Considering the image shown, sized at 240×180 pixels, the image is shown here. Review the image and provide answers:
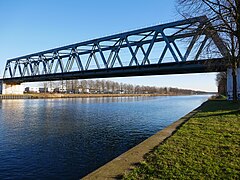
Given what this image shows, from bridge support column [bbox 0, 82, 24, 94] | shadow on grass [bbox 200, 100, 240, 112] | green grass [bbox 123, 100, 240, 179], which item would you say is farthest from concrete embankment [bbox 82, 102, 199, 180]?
bridge support column [bbox 0, 82, 24, 94]

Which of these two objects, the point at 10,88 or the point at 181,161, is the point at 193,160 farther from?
the point at 10,88

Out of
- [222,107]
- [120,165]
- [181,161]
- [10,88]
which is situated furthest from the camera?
[10,88]

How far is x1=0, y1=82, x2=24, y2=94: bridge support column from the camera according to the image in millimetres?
92875

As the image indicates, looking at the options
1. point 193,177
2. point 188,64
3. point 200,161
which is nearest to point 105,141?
point 200,161

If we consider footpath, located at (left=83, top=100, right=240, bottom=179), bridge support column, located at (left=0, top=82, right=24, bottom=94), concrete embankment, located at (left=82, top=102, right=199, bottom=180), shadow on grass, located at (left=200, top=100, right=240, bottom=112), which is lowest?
concrete embankment, located at (left=82, top=102, right=199, bottom=180)

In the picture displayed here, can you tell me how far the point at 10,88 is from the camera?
96438 mm

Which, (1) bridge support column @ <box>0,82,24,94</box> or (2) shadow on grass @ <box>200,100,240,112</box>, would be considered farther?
(1) bridge support column @ <box>0,82,24,94</box>

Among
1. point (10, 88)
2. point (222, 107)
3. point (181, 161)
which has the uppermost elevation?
point (10, 88)

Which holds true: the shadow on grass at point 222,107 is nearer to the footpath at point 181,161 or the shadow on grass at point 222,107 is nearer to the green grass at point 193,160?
the green grass at point 193,160

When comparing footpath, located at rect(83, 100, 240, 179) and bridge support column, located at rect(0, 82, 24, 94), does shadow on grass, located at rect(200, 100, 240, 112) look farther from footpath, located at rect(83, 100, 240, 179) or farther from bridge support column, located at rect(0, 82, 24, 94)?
bridge support column, located at rect(0, 82, 24, 94)

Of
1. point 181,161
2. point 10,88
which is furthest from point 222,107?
point 10,88

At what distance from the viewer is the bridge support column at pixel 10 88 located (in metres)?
92.9

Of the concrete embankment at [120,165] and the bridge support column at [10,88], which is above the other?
the bridge support column at [10,88]

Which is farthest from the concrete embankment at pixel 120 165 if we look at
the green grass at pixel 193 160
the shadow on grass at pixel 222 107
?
the shadow on grass at pixel 222 107
